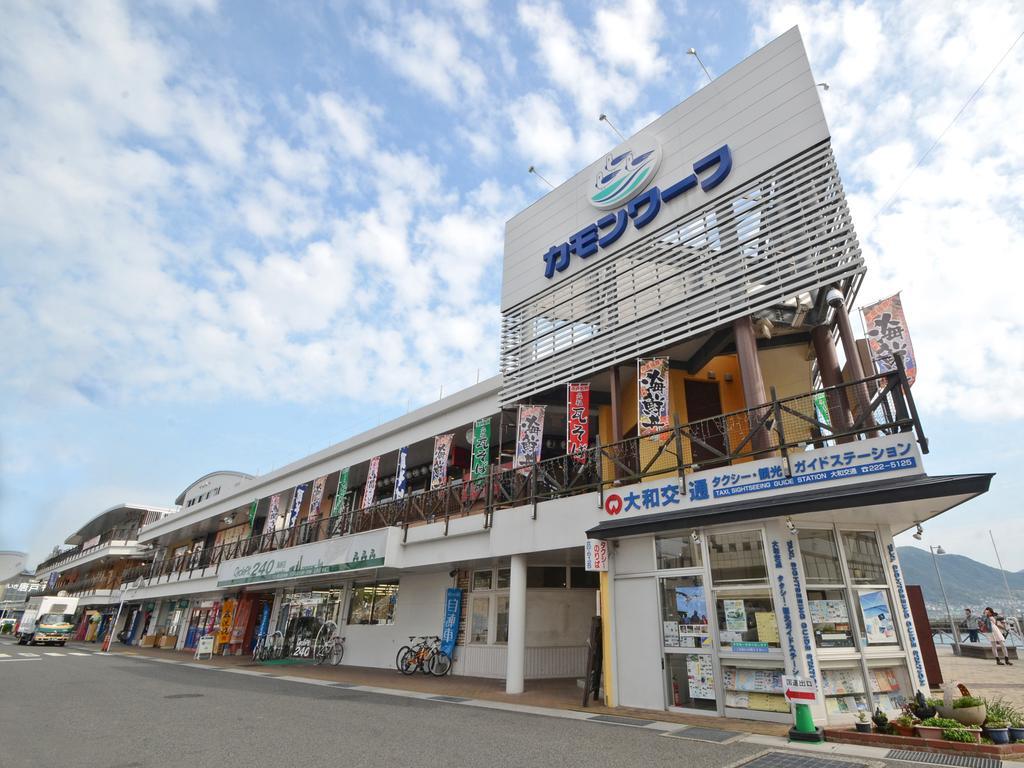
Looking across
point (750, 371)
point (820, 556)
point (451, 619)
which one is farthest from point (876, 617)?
point (451, 619)

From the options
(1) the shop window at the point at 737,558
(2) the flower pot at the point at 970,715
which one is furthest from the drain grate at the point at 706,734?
(2) the flower pot at the point at 970,715

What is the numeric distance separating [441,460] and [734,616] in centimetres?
972

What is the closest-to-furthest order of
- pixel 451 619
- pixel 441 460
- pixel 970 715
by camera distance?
pixel 970 715 < pixel 451 619 < pixel 441 460

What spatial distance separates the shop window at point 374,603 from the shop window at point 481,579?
3.75 m

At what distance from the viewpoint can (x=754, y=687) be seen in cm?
753

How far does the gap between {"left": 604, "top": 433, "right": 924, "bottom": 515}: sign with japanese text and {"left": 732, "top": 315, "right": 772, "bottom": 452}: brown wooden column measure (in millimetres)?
975

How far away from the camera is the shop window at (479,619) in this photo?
46.6 feet

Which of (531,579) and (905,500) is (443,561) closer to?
(531,579)

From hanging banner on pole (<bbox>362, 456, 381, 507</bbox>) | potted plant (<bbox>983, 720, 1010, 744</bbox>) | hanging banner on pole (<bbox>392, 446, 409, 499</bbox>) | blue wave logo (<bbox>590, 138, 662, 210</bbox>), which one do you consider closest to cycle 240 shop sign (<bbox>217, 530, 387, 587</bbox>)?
hanging banner on pole (<bbox>392, 446, 409, 499</bbox>)

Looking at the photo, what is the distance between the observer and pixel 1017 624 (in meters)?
20.0

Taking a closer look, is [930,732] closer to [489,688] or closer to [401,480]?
[489,688]

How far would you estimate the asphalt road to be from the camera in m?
5.53

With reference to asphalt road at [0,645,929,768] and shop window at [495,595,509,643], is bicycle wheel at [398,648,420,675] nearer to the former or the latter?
shop window at [495,595,509,643]

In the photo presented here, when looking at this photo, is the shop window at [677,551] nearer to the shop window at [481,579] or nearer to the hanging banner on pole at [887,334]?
the hanging banner on pole at [887,334]
